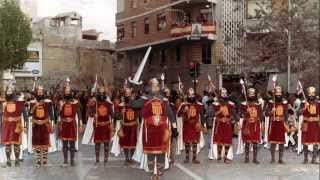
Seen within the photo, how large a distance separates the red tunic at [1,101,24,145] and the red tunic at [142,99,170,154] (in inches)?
136

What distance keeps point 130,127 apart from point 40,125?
1603 millimetres

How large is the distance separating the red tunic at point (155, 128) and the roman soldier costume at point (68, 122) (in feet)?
9.74

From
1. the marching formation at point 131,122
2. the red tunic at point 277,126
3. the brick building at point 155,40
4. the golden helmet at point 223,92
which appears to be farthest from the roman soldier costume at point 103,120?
the red tunic at point 277,126

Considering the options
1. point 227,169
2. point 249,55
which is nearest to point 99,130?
point 227,169

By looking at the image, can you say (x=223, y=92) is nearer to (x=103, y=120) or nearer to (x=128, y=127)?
(x=128, y=127)

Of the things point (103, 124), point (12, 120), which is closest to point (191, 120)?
point (103, 124)

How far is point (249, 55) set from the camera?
8375mm

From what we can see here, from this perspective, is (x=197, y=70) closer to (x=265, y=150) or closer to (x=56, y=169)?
(x=265, y=150)

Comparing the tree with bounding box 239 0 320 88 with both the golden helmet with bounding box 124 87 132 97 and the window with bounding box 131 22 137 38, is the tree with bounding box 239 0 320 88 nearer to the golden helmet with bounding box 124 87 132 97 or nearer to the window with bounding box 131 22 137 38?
the golden helmet with bounding box 124 87 132 97

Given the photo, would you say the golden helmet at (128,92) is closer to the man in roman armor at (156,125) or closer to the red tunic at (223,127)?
the red tunic at (223,127)

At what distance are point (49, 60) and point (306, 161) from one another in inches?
228

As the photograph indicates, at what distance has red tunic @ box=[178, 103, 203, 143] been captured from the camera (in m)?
13.5

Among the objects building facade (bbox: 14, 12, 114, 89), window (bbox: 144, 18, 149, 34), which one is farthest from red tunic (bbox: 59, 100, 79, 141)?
window (bbox: 144, 18, 149, 34)

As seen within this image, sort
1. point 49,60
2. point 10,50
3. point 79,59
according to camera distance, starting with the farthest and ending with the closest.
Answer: point 79,59
point 49,60
point 10,50
